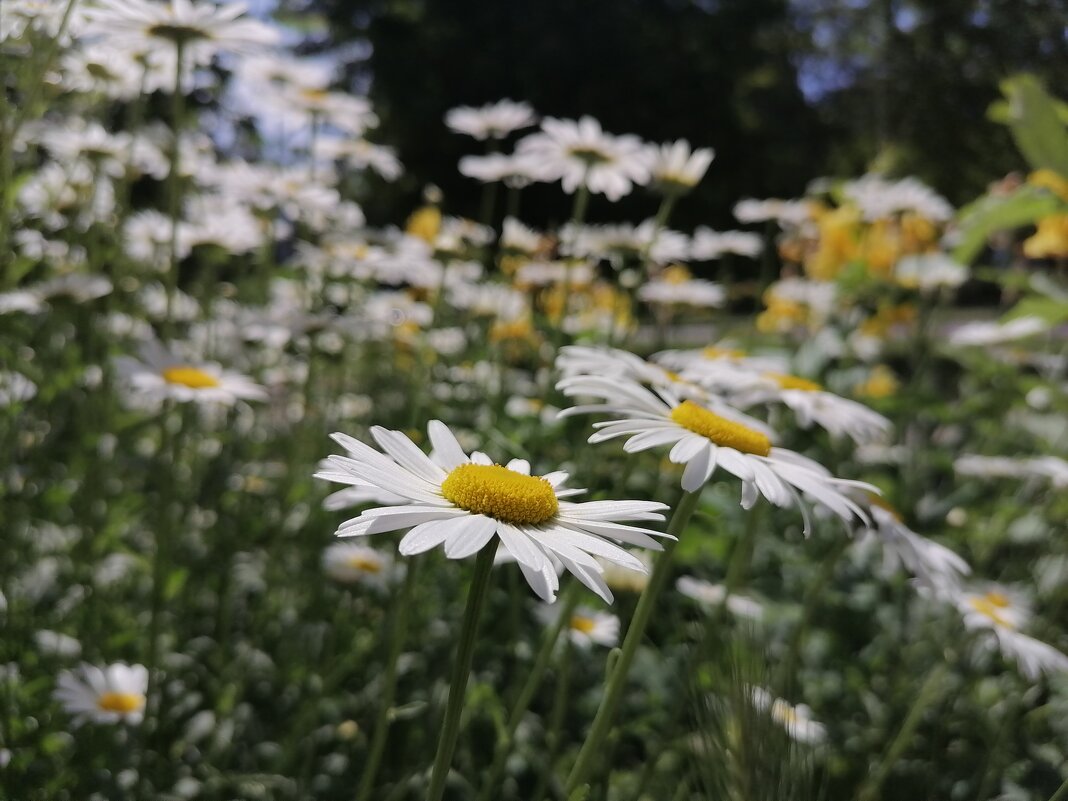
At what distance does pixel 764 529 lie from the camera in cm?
253

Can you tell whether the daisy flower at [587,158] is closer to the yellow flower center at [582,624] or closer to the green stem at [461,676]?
the yellow flower center at [582,624]

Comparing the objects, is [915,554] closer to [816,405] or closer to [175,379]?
[816,405]

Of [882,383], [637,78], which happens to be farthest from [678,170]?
[637,78]

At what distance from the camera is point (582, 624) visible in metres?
1.72

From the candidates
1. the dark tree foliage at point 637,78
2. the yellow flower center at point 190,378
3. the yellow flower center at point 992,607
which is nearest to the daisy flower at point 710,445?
the yellow flower center at point 992,607

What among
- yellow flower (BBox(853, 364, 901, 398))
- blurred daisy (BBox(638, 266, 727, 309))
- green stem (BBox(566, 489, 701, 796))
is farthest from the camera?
yellow flower (BBox(853, 364, 901, 398))

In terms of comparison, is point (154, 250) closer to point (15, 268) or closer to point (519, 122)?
point (519, 122)

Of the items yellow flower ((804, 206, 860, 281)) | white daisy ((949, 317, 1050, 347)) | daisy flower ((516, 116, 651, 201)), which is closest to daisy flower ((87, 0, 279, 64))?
daisy flower ((516, 116, 651, 201))

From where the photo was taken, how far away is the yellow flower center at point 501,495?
2.48 ft

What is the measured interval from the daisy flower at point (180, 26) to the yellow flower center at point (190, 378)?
1.73 feet

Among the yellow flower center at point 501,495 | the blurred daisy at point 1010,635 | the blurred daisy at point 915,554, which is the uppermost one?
the yellow flower center at point 501,495

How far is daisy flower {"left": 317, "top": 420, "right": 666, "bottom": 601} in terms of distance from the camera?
68cm

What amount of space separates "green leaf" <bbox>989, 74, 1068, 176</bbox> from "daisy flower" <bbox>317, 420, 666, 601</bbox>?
97 centimetres

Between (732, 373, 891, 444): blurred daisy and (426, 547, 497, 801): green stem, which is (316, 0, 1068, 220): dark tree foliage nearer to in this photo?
(732, 373, 891, 444): blurred daisy
